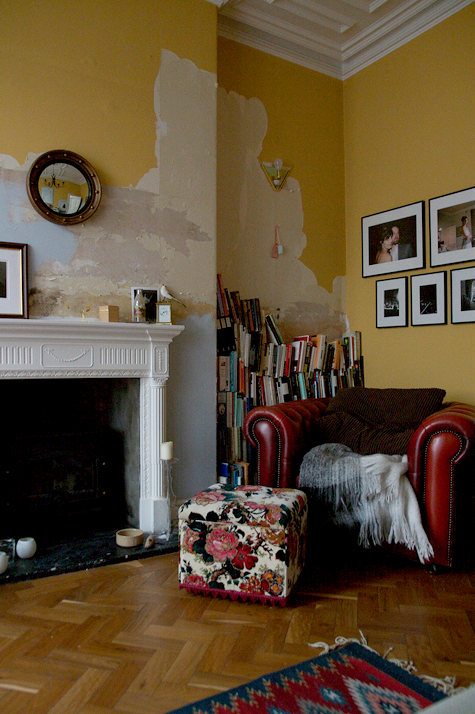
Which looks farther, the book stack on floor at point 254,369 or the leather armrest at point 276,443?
the book stack on floor at point 254,369

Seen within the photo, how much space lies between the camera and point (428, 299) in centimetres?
378

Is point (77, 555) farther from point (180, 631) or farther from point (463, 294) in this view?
point (463, 294)

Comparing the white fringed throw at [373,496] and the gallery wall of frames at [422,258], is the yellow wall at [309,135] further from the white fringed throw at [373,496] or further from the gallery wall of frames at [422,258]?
the white fringed throw at [373,496]

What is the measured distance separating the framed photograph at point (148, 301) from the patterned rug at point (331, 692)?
6.54 ft

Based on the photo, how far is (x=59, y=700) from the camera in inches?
65.6

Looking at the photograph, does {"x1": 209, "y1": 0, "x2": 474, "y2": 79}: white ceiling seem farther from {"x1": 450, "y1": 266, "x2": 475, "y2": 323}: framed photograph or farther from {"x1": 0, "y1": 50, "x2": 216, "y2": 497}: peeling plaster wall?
{"x1": 450, "y1": 266, "x2": 475, "y2": 323}: framed photograph

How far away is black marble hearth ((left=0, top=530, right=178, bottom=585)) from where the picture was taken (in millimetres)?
2605

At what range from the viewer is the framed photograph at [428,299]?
12.1ft

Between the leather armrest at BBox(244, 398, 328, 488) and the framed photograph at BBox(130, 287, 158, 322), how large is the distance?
836 mm

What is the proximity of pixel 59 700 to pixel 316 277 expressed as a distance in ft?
11.2

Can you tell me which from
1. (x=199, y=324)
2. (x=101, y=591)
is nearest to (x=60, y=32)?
(x=199, y=324)

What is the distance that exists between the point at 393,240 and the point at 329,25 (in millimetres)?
1641

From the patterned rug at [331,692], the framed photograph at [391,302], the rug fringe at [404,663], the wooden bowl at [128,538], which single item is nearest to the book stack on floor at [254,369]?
the framed photograph at [391,302]

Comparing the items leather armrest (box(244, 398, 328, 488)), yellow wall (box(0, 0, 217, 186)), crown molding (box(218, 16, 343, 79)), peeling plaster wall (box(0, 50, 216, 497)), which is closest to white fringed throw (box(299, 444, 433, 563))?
leather armrest (box(244, 398, 328, 488))
